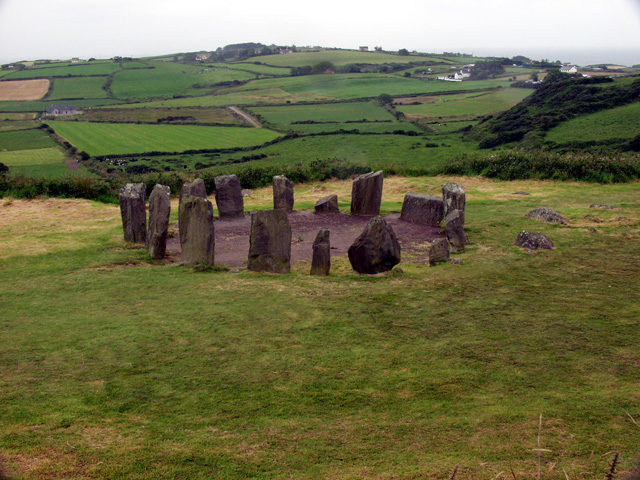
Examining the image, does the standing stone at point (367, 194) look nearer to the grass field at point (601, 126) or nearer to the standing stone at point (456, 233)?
the standing stone at point (456, 233)

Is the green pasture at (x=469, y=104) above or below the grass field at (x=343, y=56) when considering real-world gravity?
below

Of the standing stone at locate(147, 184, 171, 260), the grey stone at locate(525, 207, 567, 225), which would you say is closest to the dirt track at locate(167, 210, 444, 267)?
the standing stone at locate(147, 184, 171, 260)

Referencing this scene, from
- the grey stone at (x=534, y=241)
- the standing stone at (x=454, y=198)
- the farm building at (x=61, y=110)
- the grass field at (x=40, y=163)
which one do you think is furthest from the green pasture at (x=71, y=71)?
the grey stone at (x=534, y=241)

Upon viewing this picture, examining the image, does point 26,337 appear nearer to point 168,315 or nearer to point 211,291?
point 168,315

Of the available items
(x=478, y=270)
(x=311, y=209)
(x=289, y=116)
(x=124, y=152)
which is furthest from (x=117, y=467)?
(x=289, y=116)

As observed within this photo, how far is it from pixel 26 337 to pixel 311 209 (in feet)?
48.3

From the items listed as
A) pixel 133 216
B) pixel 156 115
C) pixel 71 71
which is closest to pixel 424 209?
pixel 133 216

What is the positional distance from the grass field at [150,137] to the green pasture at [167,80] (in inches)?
1067

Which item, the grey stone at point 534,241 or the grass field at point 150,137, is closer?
the grey stone at point 534,241

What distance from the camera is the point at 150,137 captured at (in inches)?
2657

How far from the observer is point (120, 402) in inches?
296

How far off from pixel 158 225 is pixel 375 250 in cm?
639

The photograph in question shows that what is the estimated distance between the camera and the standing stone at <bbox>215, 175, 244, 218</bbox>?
71.3 feet

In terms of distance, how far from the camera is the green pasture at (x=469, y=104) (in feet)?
254
